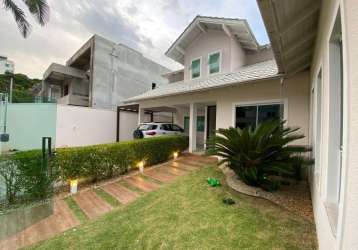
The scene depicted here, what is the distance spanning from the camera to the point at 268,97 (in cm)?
773

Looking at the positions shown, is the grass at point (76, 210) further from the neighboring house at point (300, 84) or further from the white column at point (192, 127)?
the white column at point (192, 127)

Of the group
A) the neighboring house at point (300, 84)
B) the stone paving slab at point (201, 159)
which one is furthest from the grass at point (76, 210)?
the stone paving slab at point (201, 159)

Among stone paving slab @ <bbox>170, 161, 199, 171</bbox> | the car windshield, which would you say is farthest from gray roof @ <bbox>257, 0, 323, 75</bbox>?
the car windshield

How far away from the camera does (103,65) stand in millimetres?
18000

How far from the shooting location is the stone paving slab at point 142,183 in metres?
6.53

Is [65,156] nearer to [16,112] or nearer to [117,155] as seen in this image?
[117,155]

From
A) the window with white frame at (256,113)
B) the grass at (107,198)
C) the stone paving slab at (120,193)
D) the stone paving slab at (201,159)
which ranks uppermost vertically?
the window with white frame at (256,113)

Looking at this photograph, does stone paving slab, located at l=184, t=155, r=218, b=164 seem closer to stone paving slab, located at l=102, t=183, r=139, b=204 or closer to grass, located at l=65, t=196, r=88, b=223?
stone paving slab, located at l=102, t=183, r=139, b=204

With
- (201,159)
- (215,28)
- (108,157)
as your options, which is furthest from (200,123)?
(108,157)

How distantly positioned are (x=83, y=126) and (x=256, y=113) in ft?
40.3

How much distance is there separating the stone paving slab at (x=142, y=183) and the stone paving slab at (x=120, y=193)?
1.28 ft

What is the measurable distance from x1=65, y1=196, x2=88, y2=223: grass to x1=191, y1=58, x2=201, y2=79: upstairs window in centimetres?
946

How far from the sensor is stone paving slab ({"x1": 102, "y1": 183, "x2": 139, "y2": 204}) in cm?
582

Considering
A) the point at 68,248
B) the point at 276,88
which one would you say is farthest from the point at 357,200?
the point at 276,88
